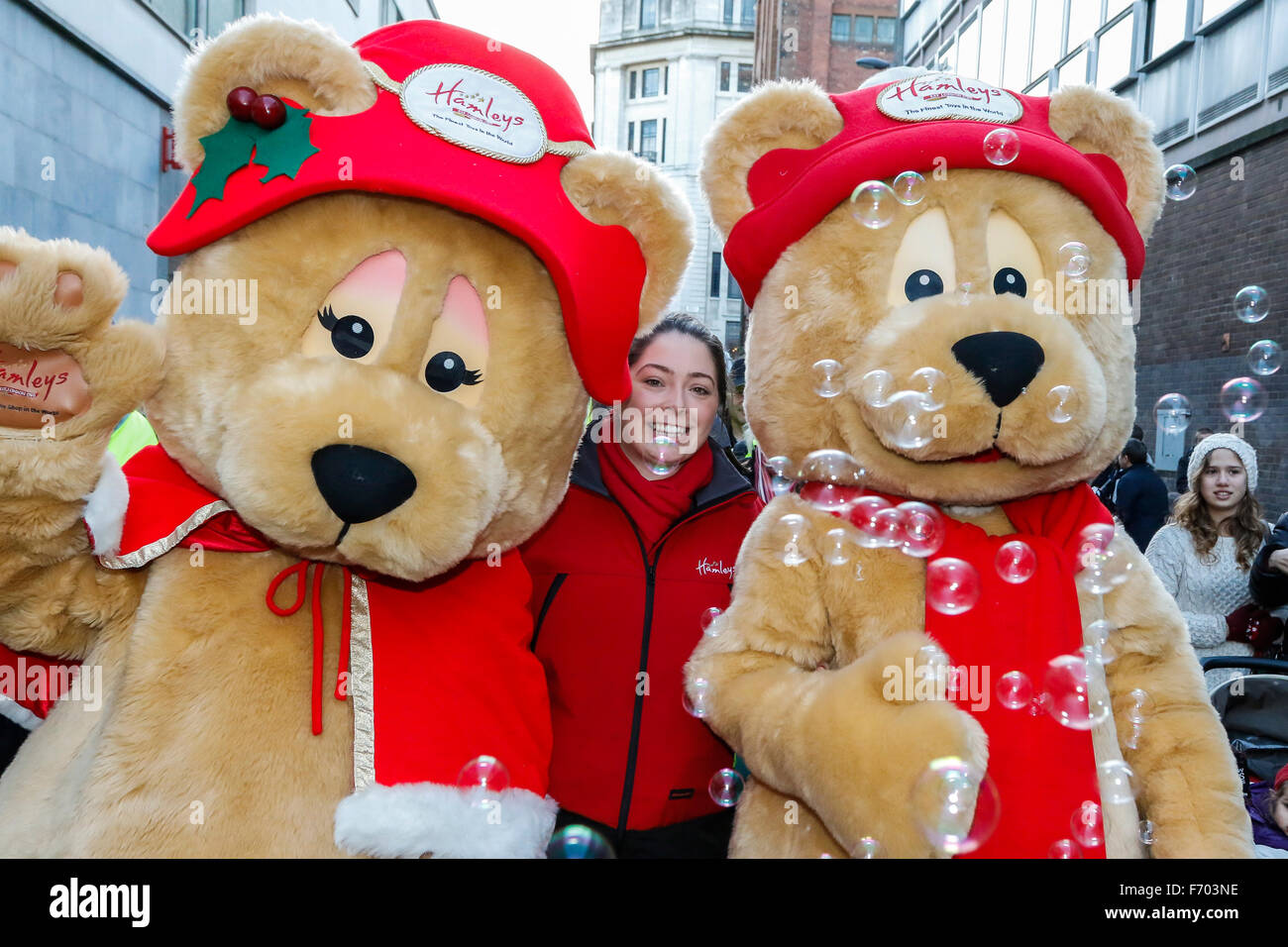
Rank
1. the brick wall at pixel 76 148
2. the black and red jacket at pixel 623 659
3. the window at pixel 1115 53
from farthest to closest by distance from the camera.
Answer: the window at pixel 1115 53, the brick wall at pixel 76 148, the black and red jacket at pixel 623 659

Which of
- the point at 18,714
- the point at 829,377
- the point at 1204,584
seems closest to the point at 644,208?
the point at 829,377

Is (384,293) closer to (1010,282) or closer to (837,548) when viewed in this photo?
(837,548)

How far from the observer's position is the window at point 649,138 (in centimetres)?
4719

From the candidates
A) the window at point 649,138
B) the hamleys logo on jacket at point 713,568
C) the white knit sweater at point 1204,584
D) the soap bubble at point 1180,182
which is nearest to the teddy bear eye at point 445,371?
the hamleys logo on jacket at point 713,568

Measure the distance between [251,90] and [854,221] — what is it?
1.32m

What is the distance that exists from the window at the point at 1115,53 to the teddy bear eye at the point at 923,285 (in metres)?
9.78

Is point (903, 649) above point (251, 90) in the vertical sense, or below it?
below

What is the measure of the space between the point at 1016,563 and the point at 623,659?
1029 mm

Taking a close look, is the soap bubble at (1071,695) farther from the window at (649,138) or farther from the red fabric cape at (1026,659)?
the window at (649,138)

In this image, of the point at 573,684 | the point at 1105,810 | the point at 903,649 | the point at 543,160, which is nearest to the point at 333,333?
the point at 543,160

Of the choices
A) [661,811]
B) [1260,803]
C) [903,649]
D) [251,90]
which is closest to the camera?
[903,649]

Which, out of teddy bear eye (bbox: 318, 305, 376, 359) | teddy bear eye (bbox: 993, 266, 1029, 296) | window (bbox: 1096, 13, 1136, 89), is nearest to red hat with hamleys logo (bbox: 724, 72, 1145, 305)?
teddy bear eye (bbox: 993, 266, 1029, 296)
